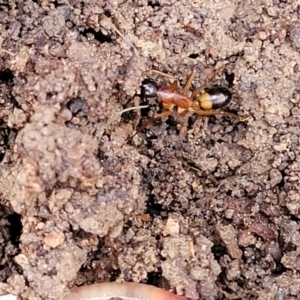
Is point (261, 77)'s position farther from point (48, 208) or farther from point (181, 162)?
point (48, 208)

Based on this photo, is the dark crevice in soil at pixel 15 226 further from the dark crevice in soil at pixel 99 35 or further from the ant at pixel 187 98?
the dark crevice in soil at pixel 99 35

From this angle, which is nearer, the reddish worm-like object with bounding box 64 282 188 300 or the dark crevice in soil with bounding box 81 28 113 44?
the reddish worm-like object with bounding box 64 282 188 300

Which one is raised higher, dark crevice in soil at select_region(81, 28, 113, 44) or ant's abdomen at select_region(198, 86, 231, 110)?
dark crevice in soil at select_region(81, 28, 113, 44)


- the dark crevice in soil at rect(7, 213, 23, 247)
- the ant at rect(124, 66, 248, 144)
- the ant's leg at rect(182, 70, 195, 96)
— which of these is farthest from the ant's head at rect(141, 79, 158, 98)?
the dark crevice in soil at rect(7, 213, 23, 247)

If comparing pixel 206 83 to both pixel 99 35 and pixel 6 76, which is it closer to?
pixel 99 35

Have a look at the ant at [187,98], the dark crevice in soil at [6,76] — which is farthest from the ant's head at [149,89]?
the dark crevice in soil at [6,76]

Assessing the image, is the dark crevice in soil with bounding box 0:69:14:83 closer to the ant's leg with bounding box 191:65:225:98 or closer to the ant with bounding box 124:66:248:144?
the ant with bounding box 124:66:248:144
